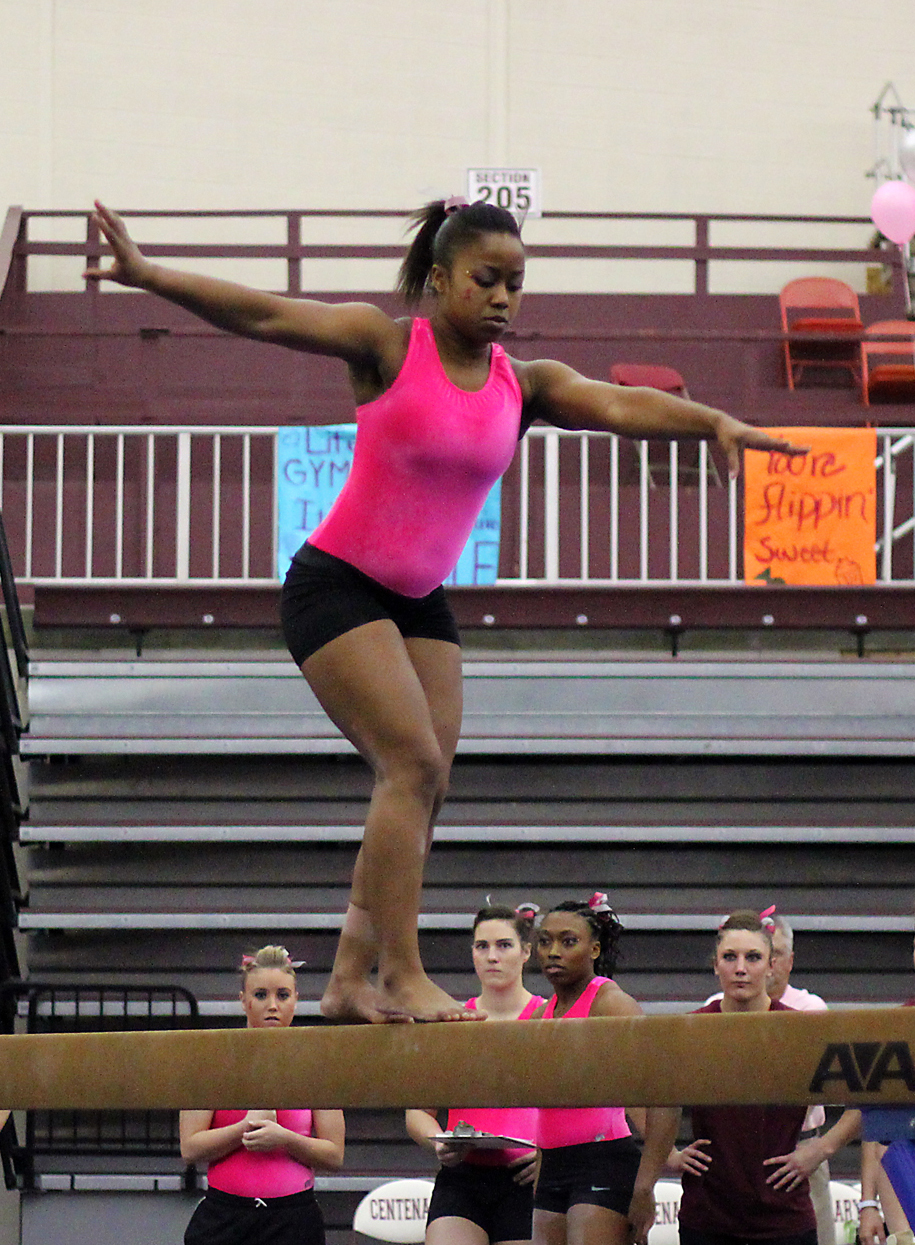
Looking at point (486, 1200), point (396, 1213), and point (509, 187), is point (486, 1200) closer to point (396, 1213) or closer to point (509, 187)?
point (396, 1213)

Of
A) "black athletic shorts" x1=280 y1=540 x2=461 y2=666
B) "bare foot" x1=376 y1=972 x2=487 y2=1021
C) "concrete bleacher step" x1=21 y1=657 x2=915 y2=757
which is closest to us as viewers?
"bare foot" x1=376 y1=972 x2=487 y2=1021

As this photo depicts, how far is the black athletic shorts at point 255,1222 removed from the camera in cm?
460

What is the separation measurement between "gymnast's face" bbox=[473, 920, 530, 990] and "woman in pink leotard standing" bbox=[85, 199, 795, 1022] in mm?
1837

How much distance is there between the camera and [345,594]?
2.95m

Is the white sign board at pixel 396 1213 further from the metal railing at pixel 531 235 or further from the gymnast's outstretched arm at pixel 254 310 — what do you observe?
the metal railing at pixel 531 235

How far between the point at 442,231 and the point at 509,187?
6.76 metres

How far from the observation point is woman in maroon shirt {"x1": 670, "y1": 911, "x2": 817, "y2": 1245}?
4.30 metres

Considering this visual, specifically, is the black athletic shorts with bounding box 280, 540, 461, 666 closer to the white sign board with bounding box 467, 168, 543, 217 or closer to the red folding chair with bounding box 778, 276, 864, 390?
the white sign board with bounding box 467, 168, 543, 217

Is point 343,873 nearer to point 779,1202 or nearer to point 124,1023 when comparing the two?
point 124,1023

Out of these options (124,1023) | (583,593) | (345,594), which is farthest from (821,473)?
(345,594)

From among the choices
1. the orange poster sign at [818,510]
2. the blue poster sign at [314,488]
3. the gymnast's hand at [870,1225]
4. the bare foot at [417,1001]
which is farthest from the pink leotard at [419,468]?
the orange poster sign at [818,510]

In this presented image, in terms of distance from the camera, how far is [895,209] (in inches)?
388

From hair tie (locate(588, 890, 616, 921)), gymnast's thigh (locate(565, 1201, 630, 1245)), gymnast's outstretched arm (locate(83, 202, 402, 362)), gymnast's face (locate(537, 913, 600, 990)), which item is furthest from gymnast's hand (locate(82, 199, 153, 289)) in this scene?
gymnast's thigh (locate(565, 1201, 630, 1245))

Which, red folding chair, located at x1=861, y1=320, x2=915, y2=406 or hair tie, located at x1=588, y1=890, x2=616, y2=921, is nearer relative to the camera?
hair tie, located at x1=588, y1=890, x2=616, y2=921
